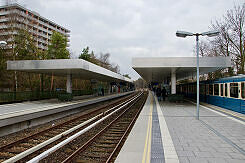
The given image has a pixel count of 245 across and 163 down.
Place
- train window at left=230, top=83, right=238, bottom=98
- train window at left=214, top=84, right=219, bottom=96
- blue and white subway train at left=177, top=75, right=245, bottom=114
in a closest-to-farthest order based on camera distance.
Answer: blue and white subway train at left=177, top=75, right=245, bottom=114 < train window at left=230, top=83, right=238, bottom=98 < train window at left=214, top=84, right=219, bottom=96

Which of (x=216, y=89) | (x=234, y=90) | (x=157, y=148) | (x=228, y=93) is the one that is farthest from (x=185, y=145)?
(x=216, y=89)

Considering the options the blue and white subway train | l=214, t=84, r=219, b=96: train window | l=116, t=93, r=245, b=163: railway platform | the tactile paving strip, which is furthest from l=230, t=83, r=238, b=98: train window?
the tactile paving strip

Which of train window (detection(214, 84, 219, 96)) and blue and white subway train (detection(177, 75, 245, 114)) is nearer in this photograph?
blue and white subway train (detection(177, 75, 245, 114))

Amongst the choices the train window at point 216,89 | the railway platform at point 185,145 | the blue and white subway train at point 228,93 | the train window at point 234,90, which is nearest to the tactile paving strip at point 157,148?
the railway platform at point 185,145

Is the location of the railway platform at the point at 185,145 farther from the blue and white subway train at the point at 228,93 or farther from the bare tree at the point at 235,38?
the bare tree at the point at 235,38

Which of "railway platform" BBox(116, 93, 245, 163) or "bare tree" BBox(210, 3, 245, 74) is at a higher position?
"bare tree" BBox(210, 3, 245, 74)

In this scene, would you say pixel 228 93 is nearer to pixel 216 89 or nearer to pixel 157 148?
pixel 216 89

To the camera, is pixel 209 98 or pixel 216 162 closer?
pixel 216 162

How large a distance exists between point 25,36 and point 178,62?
16.5 m

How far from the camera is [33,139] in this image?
7.29 meters

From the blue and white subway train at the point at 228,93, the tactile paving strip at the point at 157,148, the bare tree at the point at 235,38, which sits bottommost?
the tactile paving strip at the point at 157,148

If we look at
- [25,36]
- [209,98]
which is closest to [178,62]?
[209,98]

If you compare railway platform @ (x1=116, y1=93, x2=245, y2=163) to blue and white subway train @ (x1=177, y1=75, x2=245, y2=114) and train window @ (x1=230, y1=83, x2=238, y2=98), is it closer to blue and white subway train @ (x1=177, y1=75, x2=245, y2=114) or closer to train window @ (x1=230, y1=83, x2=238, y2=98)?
blue and white subway train @ (x1=177, y1=75, x2=245, y2=114)

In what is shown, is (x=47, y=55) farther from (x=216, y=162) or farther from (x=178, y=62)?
(x=216, y=162)
